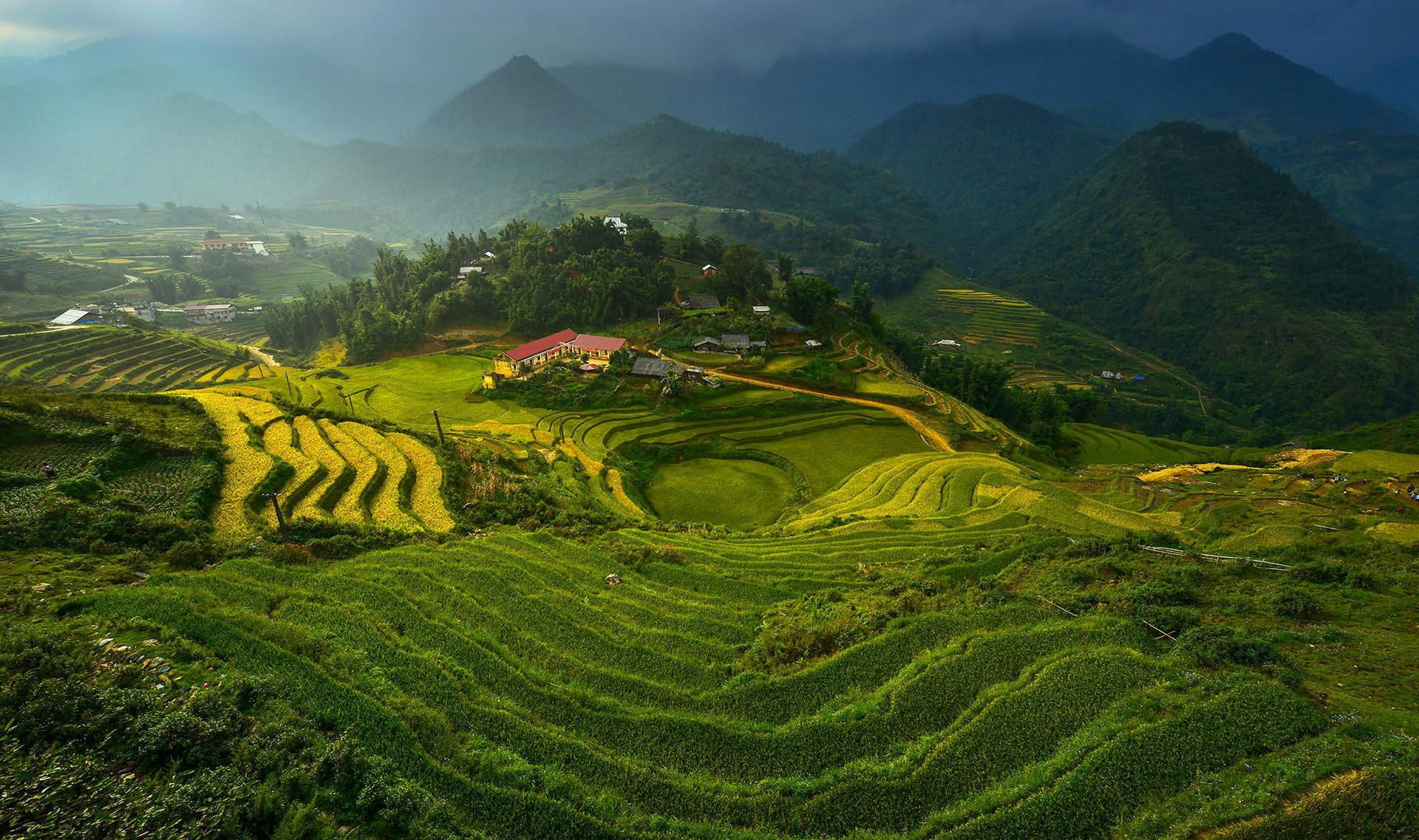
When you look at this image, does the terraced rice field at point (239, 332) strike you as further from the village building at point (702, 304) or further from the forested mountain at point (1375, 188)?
the forested mountain at point (1375, 188)

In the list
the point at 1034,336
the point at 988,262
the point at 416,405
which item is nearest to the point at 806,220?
the point at 988,262

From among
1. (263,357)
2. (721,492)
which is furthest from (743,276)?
(263,357)

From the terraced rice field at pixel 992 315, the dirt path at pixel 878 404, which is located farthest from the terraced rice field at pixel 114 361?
the terraced rice field at pixel 992 315

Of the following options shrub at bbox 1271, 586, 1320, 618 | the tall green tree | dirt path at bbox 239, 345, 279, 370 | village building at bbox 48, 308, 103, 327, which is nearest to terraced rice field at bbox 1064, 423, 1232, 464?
shrub at bbox 1271, 586, 1320, 618

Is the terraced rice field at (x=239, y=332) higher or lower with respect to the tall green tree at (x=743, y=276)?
lower

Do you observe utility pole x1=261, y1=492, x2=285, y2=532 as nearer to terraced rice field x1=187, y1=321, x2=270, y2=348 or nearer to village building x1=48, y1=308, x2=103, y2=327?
village building x1=48, y1=308, x2=103, y2=327

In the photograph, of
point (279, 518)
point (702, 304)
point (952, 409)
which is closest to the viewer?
point (279, 518)

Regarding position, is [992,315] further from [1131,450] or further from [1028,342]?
[1131,450]
